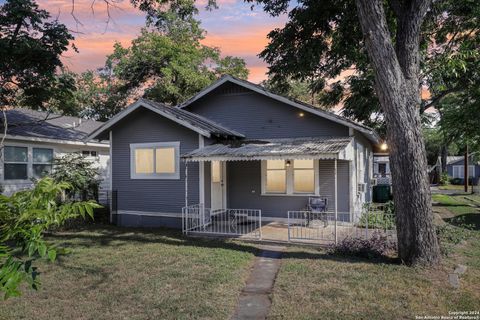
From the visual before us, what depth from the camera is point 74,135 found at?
18.2 metres

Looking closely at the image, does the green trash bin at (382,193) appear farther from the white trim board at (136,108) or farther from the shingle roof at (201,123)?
the white trim board at (136,108)

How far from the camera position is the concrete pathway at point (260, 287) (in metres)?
5.69

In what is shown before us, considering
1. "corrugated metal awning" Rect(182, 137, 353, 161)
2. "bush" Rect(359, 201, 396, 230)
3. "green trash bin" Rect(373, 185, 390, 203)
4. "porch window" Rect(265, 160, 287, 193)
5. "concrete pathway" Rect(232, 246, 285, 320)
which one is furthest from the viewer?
"green trash bin" Rect(373, 185, 390, 203)

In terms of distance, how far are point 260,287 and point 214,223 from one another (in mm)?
6355

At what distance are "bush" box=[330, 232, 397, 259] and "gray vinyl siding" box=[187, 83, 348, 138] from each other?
4.82 metres

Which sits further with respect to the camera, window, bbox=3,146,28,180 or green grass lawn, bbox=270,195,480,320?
window, bbox=3,146,28,180

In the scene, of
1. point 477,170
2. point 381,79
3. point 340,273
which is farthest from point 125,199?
point 477,170

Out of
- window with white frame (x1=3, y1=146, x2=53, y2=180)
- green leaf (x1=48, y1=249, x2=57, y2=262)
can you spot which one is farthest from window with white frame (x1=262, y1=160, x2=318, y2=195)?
green leaf (x1=48, y1=249, x2=57, y2=262)

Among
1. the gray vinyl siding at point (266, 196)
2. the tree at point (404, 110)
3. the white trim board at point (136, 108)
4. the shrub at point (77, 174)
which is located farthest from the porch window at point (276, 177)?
the shrub at point (77, 174)

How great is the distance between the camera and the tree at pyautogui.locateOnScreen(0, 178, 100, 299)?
2080mm

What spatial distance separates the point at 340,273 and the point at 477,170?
4972cm

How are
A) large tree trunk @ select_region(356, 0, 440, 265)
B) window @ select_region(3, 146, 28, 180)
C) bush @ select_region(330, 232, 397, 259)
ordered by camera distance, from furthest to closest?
window @ select_region(3, 146, 28, 180)
bush @ select_region(330, 232, 397, 259)
large tree trunk @ select_region(356, 0, 440, 265)

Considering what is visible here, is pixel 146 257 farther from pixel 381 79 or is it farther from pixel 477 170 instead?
pixel 477 170

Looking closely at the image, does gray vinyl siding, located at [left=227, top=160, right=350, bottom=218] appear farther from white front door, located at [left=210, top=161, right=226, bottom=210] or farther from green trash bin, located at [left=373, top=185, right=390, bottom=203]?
green trash bin, located at [left=373, top=185, right=390, bottom=203]
